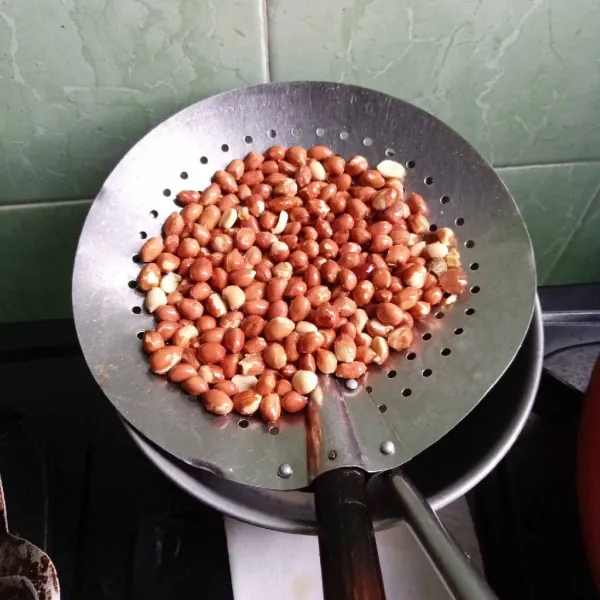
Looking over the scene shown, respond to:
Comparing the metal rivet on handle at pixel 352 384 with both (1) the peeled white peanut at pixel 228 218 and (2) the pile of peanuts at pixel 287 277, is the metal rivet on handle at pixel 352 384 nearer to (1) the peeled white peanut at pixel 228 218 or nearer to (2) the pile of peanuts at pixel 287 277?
(2) the pile of peanuts at pixel 287 277

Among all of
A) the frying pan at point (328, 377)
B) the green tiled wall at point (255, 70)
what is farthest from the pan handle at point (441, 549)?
the green tiled wall at point (255, 70)

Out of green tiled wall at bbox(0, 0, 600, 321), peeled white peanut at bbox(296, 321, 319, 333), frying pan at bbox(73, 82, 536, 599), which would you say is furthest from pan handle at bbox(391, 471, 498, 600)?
green tiled wall at bbox(0, 0, 600, 321)

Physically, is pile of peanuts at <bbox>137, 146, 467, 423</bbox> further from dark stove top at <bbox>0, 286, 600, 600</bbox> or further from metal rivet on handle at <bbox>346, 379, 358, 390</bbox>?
dark stove top at <bbox>0, 286, 600, 600</bbox>

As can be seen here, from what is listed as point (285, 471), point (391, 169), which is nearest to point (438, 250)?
point (391, 169)

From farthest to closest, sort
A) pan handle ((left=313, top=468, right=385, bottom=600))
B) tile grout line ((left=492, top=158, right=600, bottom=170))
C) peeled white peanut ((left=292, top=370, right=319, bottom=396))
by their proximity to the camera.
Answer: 1. tile grout line ((left=492, top=158, right=600, bottom=170))
2. peeled white peanut ((left=292, top=370, right=319, bottom=396))
3. pan handle ((left=313, top=468, right=385, bottom=600))

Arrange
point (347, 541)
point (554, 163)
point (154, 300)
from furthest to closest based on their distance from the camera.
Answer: point (554, 163) → point (154, 300) → point (347, 541)

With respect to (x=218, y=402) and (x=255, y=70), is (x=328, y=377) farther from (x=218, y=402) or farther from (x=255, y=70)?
(x=255, y=70)

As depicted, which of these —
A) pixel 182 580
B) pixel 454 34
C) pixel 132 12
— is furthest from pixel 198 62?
pixel 182 580
